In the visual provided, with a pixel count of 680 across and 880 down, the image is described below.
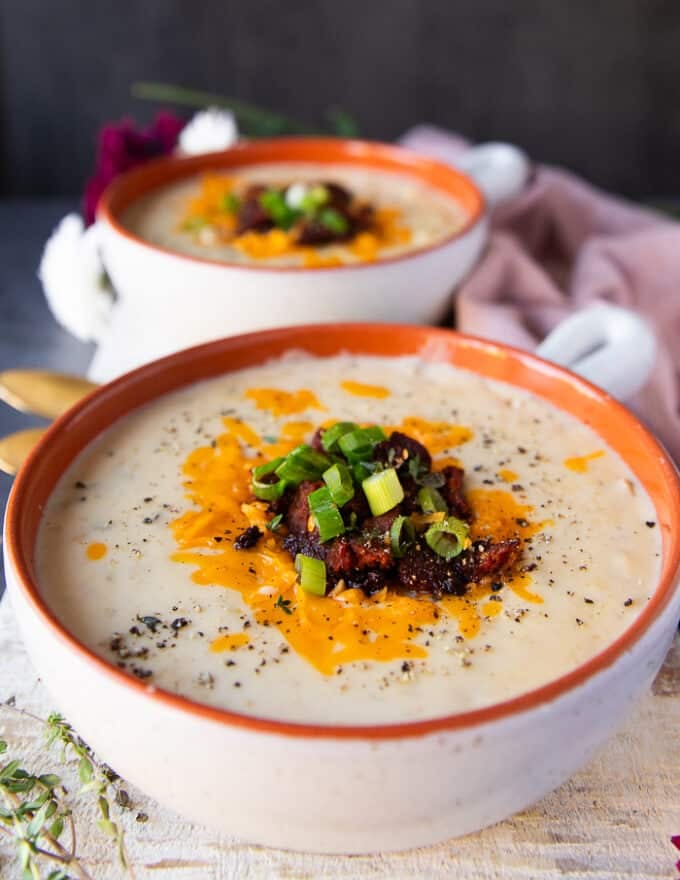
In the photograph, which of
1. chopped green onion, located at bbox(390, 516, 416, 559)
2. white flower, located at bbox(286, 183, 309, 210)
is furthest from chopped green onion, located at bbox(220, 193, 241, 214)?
chopped green onion, located at bbox(390, 516, 416, 559)

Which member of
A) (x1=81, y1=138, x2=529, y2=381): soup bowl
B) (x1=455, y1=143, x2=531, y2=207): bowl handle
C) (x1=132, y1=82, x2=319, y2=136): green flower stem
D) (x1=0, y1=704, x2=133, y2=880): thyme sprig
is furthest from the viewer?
(x1=132, y1=82, x2=319, y2=136): green flower stem

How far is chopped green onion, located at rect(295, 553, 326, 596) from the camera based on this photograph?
130 centimetres

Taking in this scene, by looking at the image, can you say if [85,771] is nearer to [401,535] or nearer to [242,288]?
[401,535]

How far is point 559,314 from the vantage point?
7.68 ft

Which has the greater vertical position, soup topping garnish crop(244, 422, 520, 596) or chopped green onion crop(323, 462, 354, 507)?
chopped green onion crop(323, 462, 354, 507)

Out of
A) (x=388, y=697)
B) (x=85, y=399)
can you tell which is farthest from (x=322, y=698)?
(x=85, y=399)

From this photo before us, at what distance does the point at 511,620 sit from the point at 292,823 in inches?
14.0

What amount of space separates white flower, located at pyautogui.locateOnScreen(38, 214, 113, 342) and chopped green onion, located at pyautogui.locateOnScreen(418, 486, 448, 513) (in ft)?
4.19

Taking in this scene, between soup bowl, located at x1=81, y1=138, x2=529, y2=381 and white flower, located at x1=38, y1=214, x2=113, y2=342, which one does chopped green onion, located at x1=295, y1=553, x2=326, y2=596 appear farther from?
white flower, located at x1=38, y1=214, x2=113, y2=342

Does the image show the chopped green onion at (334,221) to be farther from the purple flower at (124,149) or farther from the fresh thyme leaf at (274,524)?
the fresh thyme leaf at (274,524)

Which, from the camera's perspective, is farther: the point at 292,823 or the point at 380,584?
the point at 380,584

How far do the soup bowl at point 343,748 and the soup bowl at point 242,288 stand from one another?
920mm

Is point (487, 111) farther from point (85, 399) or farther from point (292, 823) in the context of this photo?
point (292, 823)

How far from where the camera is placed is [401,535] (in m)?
1.36
